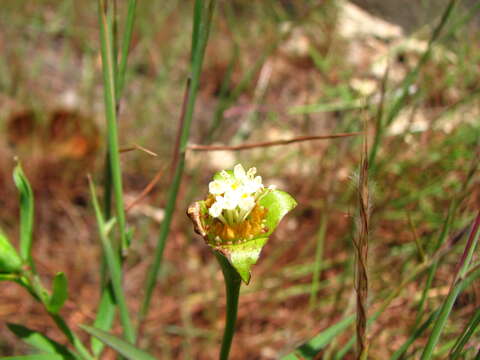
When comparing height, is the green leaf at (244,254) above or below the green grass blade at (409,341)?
above

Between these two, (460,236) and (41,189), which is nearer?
(460,236)

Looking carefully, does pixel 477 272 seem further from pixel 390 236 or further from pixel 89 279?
pixel 89 279

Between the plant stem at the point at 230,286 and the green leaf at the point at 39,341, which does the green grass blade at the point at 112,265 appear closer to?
the green leaf at the point at 39,341

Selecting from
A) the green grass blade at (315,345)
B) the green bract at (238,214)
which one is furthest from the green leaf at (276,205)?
the green grass blade at (315,345)

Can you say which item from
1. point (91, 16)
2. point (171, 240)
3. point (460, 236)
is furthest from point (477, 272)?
point (91, 16)

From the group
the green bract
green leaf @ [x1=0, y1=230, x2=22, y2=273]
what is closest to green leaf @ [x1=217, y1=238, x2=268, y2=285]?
the green bract

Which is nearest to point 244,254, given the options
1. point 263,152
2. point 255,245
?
point 255,245

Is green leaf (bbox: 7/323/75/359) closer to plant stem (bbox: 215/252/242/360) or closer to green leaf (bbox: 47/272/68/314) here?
green leaf (bbox: 47/272/68/314)
